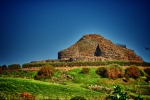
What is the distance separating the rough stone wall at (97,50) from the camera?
6046 cm

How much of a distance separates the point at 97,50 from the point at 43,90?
32508 millimetres

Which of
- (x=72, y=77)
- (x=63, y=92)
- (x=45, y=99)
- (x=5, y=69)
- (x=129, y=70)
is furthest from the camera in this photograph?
(x=5, y=69)

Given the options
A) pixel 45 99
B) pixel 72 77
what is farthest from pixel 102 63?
pixel 45 99

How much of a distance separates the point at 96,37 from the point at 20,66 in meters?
22.4

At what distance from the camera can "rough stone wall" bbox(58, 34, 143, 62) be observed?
198 feet

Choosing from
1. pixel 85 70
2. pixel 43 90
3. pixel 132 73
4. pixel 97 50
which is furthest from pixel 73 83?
pixel 97 50

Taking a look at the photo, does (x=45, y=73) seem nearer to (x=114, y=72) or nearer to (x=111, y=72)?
(x=111, y=72)

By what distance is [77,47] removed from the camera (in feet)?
Result: 205

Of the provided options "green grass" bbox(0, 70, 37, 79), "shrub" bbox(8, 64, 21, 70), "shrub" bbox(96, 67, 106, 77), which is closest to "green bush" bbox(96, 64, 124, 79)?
"shrub" bbox(96, 67, 106, 77)

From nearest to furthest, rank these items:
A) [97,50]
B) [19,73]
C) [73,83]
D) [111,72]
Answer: [73,83]
[111,72]
[19,73]
[97,50]

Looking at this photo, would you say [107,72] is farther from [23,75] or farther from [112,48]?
[112,48]

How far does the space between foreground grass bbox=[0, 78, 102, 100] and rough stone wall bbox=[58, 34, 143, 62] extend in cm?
2653

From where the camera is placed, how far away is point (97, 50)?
62.8m

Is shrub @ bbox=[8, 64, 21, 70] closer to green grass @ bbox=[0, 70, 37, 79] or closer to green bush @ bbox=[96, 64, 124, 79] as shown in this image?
green grass @ bbox=[0, 70, 37, 79]
